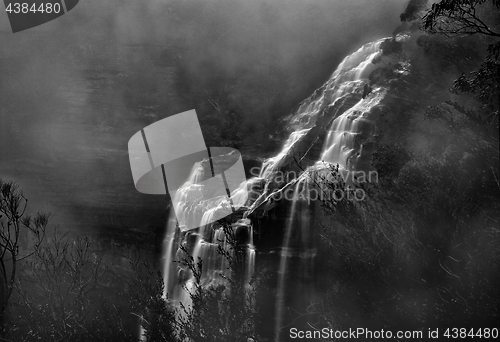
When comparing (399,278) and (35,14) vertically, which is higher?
(35,14)

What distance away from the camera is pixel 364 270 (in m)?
15.2

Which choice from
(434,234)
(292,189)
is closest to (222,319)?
(292,189)

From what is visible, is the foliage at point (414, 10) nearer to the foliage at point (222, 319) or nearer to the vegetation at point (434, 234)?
the vegetation at point (434, 234)

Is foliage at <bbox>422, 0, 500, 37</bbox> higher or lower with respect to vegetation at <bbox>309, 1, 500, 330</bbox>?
higher

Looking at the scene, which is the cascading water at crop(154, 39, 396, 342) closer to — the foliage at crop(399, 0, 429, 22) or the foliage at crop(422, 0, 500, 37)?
the foliage at crop(399, 0, 429, 22)

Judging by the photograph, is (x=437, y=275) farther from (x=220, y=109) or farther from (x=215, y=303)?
(x=220, y=109)

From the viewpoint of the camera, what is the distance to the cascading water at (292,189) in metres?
21.0

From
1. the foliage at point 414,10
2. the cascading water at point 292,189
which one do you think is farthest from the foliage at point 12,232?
the foliage at point 414,10

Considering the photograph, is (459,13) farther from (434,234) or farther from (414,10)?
(414,10)

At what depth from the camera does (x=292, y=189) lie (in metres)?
22.2

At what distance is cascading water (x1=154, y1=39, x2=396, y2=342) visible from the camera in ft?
68.8

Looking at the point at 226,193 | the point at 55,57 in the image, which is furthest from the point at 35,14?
the point at 226,193

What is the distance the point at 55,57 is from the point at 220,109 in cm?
1658

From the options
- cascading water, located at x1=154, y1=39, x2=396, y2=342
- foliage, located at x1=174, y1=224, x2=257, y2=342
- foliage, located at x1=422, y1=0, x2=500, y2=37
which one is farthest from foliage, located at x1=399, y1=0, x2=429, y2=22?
foliage, located at x1=174, y1=224, x2=257, y2=342
